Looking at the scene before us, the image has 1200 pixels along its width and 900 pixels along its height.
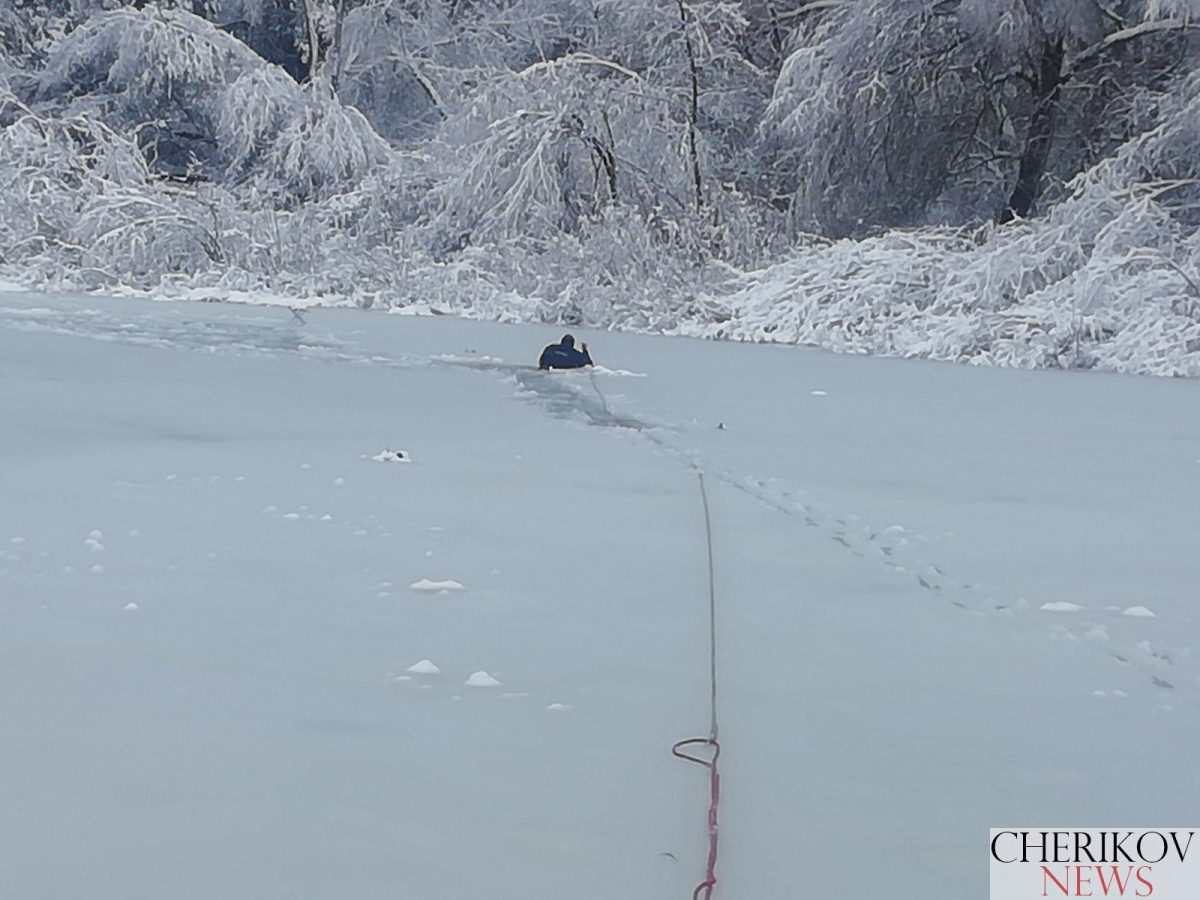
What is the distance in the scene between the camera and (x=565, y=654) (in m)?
3.03

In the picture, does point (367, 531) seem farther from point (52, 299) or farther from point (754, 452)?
point (52, 299)

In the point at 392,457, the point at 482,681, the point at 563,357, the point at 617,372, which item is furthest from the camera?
the point at 617,372

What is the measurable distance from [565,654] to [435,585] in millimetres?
594

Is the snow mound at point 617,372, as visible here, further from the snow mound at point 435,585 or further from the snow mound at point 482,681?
the snow mound at point 482,681

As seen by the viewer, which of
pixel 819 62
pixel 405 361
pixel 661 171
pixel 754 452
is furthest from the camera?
pixel 661 171

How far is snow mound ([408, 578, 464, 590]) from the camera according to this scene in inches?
139

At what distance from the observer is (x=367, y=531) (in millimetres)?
4172

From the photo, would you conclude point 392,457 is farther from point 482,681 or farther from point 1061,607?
point 482,681

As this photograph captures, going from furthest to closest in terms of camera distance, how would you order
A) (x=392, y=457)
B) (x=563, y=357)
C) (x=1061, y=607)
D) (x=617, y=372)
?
1. (x=617, y=372)
2. (x=563, y=357)
3. (x=392, y=457)
4. (x=1061, y=607)

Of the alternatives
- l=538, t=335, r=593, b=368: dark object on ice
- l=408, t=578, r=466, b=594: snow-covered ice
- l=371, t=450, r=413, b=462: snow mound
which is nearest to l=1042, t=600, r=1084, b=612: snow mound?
l=408, t=578, r=466, b=594: snow-covered ice

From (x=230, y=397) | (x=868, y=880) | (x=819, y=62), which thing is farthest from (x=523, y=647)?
(x=819, y=62)

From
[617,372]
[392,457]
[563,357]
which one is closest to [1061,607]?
[392,457]

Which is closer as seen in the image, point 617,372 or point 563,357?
point 563,357

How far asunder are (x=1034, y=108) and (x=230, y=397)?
924 cm
